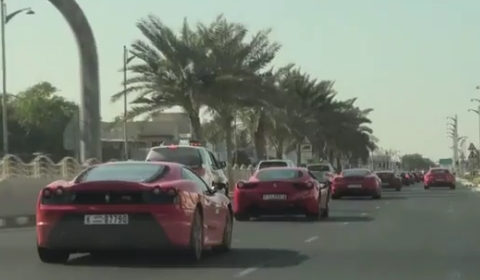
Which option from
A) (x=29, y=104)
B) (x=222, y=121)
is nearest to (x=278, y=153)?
(x=222, y=121)

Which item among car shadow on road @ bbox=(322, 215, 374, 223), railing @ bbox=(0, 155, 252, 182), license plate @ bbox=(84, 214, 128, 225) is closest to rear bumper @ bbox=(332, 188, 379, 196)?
railing @ bbox=(0, 155, 252, 182)

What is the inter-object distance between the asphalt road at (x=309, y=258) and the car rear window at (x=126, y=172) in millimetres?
1096

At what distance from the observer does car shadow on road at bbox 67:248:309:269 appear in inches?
579

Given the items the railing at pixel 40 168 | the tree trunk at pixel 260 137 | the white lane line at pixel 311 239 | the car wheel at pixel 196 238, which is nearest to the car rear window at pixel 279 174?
the railing at pixel 40 168

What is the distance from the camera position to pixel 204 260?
15.5 meters

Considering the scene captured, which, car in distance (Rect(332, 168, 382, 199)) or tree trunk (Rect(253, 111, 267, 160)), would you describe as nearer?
car in distance (Rect(332, 168, 382, 199))

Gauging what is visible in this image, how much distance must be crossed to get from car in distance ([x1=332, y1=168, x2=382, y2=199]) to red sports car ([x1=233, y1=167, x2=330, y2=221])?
17357 millimetres

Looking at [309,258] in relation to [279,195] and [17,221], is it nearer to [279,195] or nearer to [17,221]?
[279,195]

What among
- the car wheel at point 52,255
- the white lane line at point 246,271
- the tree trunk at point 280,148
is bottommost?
the white lane line at point 246,271

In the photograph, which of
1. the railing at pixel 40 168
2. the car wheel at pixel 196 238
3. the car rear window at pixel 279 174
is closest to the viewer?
the car wheel at pixel 196 238

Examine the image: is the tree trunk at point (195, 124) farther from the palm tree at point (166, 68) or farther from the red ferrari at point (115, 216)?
the red ferrari at point (115, 216)

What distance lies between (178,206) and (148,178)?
68 centimetres

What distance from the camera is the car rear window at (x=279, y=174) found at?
2655 cm

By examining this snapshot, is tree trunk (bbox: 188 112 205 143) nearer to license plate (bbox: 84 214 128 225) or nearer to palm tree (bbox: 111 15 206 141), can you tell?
palm tree (bbox: 111 15 206 141)
